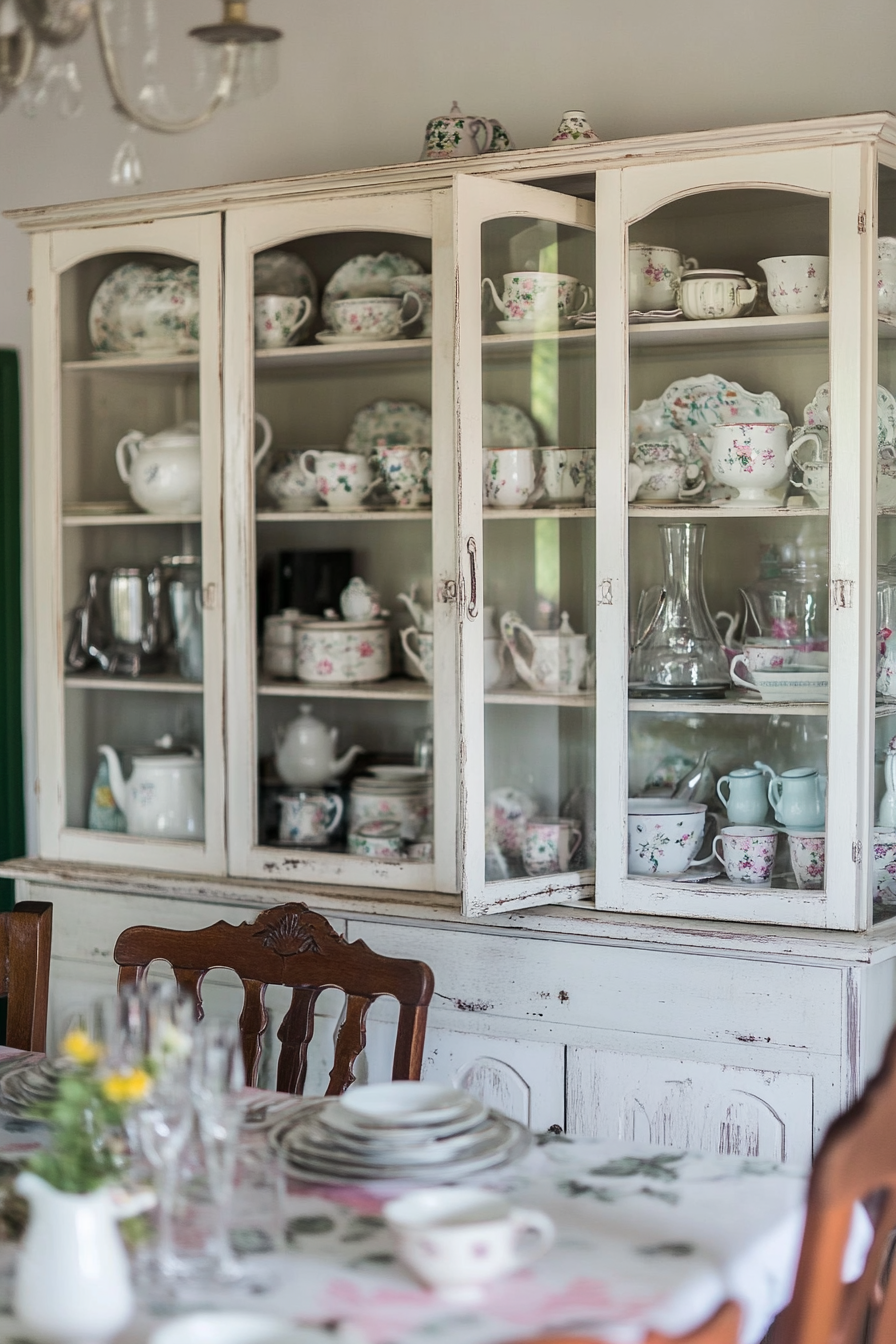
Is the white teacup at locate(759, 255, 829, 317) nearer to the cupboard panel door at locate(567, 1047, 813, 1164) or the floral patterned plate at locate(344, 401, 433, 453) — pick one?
the floral patterned plate at locate(344, 401, 433, 453)

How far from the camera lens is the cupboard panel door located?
7.06ft

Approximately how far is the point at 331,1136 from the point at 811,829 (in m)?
1.04

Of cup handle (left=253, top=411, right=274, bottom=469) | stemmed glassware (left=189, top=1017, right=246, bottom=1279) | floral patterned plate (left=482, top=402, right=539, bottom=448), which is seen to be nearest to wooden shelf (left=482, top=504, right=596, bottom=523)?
floral patterned plate (left=482, top=402, right=539, bottom=448)

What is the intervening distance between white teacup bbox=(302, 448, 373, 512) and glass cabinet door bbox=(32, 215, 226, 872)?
19 centimetres

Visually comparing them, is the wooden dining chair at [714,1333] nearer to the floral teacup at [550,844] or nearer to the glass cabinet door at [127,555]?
the floral teacup at [550,844]

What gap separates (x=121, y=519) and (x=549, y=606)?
2.96ft

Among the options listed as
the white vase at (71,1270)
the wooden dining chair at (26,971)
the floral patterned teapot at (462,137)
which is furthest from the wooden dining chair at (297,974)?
the floral patterned teapot at (462,137)

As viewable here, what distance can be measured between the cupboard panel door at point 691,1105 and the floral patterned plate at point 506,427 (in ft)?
3.21

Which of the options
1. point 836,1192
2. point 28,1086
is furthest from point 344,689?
point 836,1192

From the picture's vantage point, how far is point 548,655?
7.93 ft

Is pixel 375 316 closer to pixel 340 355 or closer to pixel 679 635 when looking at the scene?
pixel 340 355

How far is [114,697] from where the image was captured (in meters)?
2.86

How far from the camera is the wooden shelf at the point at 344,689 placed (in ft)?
8.54

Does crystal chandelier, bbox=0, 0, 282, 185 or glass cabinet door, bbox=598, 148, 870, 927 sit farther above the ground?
crystal chandelier, bbox=0, 0, 282, 185
